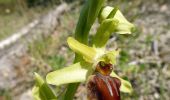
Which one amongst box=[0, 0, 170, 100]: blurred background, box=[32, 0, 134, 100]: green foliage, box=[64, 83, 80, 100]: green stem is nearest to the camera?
box=[32, 0, 134, 100]: green foliage

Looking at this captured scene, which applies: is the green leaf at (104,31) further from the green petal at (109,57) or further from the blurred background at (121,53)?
the blurred background at (121,53)

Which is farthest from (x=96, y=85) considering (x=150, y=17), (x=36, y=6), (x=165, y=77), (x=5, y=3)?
(x=5, y=3)

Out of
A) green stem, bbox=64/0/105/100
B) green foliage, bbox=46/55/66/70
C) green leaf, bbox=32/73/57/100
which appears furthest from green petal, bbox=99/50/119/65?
green foliage, bbox=46/55/66/70

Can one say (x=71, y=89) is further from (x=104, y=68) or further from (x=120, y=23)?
(x=120, y=23)

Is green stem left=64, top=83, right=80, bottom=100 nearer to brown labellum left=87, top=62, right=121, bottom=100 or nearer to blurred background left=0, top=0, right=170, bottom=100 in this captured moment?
brown labellum left=87, top=62, right=121, bottom=100

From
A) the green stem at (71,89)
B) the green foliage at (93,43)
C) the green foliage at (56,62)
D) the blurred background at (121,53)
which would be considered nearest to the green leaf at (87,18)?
the green foliage at (93,43)

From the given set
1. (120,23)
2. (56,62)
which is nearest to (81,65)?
(120,23)
